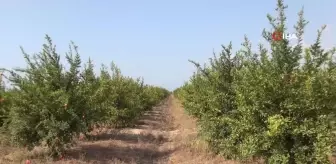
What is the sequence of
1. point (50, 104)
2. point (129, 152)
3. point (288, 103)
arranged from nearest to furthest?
1. point (288, 103)
2. point (50, 104)
3. point (129, 152)

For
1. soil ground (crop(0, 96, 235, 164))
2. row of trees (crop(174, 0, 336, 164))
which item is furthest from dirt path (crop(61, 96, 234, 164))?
row of trees (crop(174, 0, 336, 164))

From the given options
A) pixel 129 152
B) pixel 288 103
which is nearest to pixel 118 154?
pixel 129 152

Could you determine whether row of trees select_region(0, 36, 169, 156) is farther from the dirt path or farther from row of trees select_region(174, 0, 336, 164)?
row of trees select_region(174, 0, 336, 164)

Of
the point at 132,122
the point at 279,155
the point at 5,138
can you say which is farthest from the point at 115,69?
the point at 279,155

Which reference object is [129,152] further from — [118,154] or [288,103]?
[288,103]

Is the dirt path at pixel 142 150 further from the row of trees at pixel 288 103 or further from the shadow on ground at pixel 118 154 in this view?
the row of trees at pixel 288 103

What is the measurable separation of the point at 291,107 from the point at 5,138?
8.55 metres

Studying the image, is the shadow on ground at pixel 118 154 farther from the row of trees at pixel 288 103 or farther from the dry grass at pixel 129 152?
the row of trees at pixel 288 103

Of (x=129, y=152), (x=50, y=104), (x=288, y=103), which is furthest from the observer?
(x=129, y=152)

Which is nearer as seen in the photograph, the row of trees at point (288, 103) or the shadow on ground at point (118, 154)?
the row of trees at point (288, 103)

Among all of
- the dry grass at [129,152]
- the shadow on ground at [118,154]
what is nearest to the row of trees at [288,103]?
the dry grass at [129,152]

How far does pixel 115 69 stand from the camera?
22.1m

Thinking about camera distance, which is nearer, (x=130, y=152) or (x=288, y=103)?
(x=288, y=103)

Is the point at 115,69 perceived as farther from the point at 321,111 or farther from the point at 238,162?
the point at 321,111
